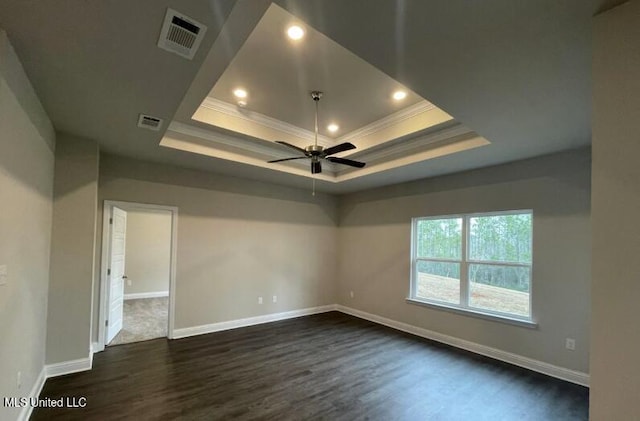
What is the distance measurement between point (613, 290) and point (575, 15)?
1452 mm

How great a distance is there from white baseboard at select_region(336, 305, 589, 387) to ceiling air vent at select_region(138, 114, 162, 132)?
503 cm

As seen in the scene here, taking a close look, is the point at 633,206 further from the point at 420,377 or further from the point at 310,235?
the point at 310,235

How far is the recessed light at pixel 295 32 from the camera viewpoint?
2518 millimetres

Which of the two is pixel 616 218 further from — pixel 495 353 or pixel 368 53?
pixel 495 353

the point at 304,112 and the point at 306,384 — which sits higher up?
the point at 304,112

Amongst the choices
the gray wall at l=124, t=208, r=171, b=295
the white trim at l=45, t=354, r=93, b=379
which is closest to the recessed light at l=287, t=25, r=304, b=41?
the white trim at l=45, t=354, r=93, b=379

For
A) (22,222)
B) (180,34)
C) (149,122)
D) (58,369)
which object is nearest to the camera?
(180,34)

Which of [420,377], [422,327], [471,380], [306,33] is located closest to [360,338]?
[422,327]

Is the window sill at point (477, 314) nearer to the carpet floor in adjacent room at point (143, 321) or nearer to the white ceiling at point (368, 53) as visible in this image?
the white ceiling at point (368, 53)

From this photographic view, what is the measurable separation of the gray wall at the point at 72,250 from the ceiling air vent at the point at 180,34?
2623mm

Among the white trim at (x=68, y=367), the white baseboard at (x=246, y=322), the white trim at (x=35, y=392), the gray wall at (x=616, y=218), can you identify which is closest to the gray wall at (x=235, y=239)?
the white baseboard at (x=246, y=322)

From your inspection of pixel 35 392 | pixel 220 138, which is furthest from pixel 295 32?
pixel 35 392

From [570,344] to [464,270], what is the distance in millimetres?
1532

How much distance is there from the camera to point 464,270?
15.9ft
